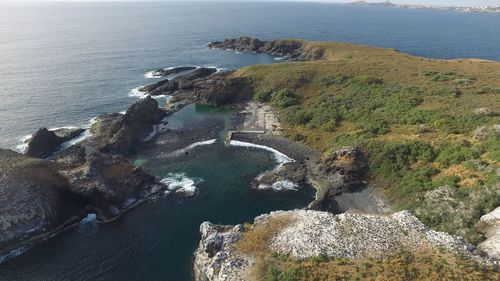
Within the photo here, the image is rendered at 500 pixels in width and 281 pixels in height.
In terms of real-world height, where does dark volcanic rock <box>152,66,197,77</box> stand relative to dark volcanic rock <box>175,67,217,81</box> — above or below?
below

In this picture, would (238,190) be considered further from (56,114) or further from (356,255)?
(56,114)

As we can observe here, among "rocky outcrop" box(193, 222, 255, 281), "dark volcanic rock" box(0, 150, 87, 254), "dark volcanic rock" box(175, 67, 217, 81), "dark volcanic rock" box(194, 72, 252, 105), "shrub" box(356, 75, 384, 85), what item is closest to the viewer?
"rocky outcrop" box(193, 222, 255, 281)

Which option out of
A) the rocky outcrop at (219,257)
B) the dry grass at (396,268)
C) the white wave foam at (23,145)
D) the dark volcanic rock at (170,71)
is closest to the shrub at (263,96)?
the dark volcanic rock at (170,71)

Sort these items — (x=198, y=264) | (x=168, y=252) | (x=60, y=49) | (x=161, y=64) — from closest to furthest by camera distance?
(x=198, y=264) < (x=168, y=252) < (x=161, y=64) < (x=60, y=49)

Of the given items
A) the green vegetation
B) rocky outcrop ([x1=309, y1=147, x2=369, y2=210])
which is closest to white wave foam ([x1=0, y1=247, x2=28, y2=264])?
rocky outcrop ([x1=309, y1=147, x2=369, y2=210])

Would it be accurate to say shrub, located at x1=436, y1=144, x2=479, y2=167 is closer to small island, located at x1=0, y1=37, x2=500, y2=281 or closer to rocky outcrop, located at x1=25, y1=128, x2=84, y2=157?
small island, located at x1=0, y1=37, x2=500, y2=281

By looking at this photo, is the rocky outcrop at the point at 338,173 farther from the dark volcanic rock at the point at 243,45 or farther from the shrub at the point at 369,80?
the dark volcanic rock at the point at 243,45

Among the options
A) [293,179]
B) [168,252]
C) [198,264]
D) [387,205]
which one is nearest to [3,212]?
[168,252]
